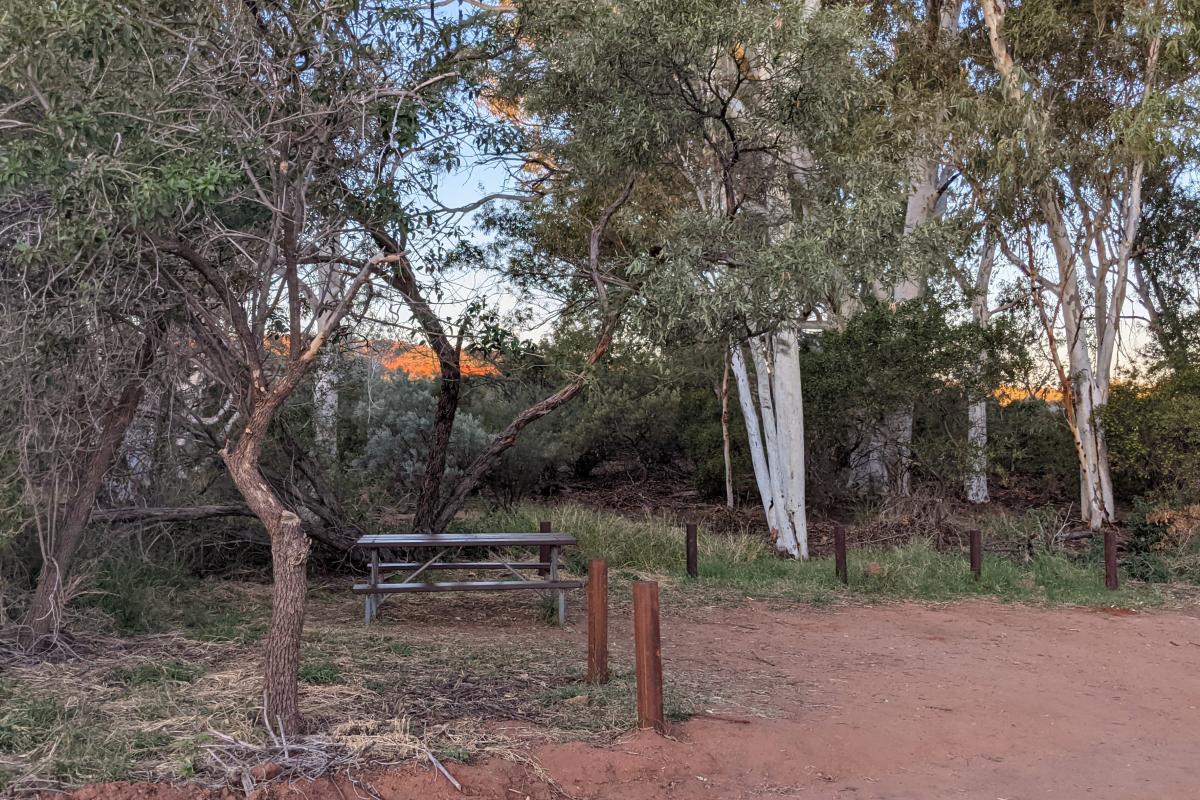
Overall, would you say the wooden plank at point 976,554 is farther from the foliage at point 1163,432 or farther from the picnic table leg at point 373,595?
the picnic table leg at point 373,595

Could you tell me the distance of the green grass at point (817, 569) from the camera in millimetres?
11227

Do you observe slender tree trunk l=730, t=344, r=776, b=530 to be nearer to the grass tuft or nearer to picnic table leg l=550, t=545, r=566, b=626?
picnic table leg l=550, t=545, r=566, b=626

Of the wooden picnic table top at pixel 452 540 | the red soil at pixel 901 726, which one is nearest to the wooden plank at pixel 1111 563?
the red soil at pixel 901 726

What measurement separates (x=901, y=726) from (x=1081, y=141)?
12.2 metres

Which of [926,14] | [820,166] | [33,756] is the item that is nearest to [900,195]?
[820,166]

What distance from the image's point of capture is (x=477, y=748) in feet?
17.0

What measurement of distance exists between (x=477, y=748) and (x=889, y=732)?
246 cm

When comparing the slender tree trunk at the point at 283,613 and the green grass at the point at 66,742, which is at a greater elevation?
the slender tree trunk at the point at 283,613

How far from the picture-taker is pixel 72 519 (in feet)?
23.6

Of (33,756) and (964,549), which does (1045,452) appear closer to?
(964,549)

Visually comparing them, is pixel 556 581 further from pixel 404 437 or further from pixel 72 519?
pixel 404 437

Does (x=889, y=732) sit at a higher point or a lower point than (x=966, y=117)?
lower

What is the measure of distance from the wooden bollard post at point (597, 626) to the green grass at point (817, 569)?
404 centimetres

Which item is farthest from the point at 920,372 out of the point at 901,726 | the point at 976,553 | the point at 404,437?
the point at 901,726
